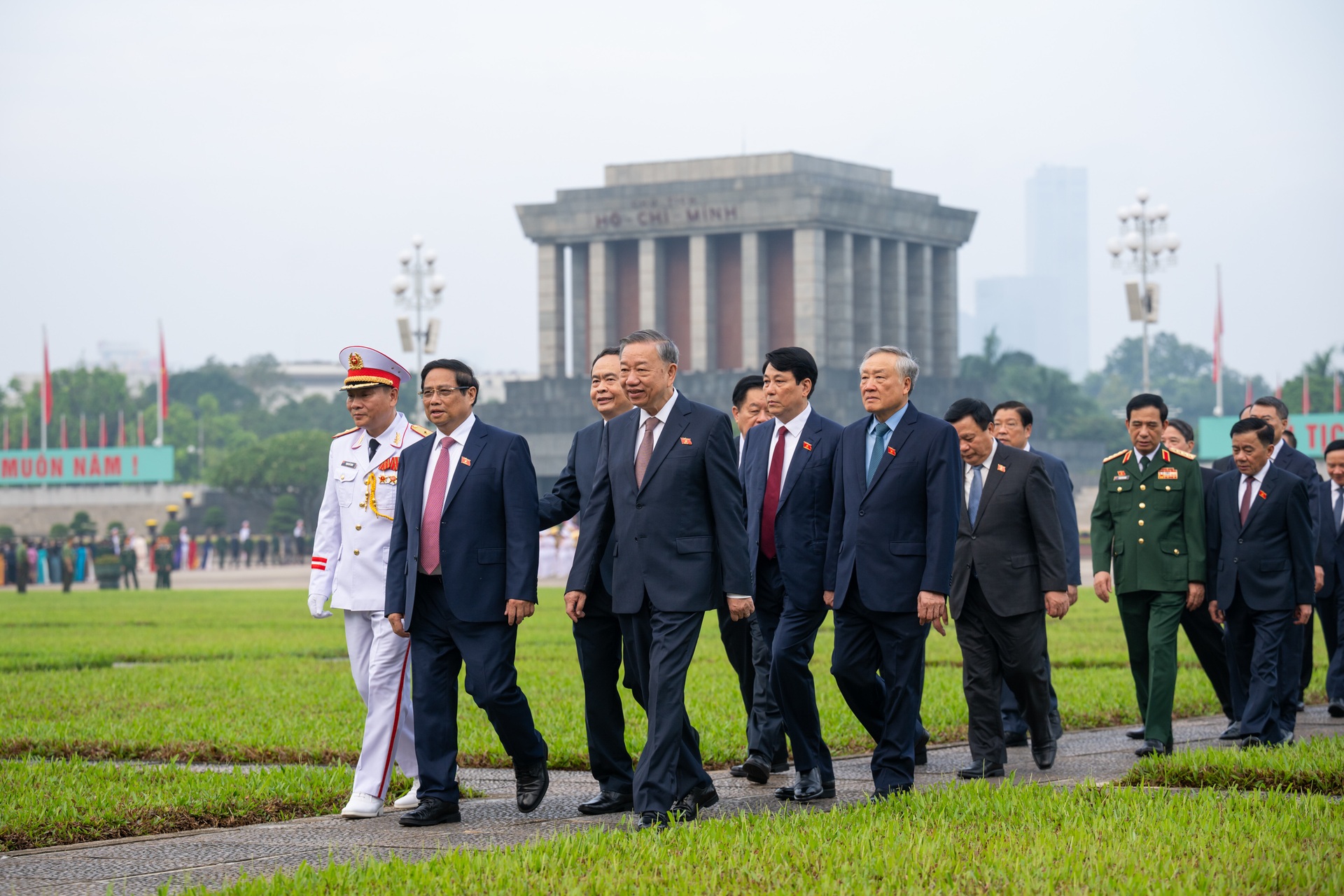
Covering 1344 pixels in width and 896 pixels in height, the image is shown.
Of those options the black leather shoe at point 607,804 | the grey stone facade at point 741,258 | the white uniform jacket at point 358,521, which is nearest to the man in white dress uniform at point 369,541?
Answer: the white uniform jacket at point 358,521

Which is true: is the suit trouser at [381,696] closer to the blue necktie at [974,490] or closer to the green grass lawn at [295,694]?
the green grass lawn at [295,694]

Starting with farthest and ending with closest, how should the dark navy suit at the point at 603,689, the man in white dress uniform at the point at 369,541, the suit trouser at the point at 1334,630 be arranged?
the suit trouser at the point at 1334,630 < the man in white dress uniform at the point at 369,541 < the dark navy suit at the point at 603,689

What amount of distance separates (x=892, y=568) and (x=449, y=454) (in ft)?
6.44

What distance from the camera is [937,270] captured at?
222ft

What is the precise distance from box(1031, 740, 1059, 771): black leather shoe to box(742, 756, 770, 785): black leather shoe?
1.38 m

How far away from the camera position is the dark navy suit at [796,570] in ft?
24.0

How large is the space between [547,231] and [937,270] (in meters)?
16.1

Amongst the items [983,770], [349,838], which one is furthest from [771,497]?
[349,838]

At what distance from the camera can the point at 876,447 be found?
7340mm

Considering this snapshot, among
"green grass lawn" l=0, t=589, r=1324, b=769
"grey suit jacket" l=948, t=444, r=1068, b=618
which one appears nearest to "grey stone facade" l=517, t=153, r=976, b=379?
"green grass lawn" l=0, t=589, r=1324, b=769

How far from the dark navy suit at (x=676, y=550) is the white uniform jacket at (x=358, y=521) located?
1028mm

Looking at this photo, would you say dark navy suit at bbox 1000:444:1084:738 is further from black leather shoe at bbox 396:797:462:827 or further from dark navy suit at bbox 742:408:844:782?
black leather shoe at bbox 396:797:462:827

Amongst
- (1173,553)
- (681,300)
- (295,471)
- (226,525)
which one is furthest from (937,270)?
(1173,553)

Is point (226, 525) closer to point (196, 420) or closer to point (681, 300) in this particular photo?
point (681, 300)
